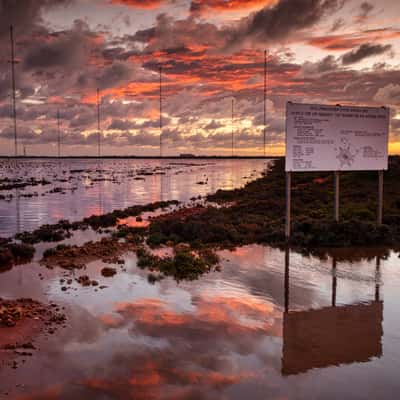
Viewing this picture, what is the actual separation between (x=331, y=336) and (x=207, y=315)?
2.63m

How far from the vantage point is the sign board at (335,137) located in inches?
647

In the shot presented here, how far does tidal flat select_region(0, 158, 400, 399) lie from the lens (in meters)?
6.34

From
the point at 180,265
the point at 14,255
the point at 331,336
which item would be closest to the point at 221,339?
the point at 331,336

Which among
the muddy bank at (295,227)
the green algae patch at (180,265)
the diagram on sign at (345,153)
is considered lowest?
the green algae patch at (180,265)

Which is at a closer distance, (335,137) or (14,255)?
(14,255)

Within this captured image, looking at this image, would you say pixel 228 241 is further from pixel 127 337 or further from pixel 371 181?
pixel 371 181

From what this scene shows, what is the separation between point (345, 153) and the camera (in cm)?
1761

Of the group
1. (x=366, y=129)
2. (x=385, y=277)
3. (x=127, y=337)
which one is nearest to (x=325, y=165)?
(x=366, y=129)

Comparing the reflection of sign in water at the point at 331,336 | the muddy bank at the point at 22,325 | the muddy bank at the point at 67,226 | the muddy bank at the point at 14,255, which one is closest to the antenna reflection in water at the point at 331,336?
the reflection of sign in water at the point at 331,336

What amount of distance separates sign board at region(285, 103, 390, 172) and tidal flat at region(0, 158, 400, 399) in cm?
286

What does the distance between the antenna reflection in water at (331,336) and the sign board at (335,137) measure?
7.92 metres

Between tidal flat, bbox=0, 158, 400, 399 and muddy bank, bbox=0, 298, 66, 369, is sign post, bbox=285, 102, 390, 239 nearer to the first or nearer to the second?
tidal flat, bbox=0, 158, 400, 399

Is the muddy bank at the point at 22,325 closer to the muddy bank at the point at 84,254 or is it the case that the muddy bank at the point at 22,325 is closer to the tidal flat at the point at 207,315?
the tidal flat at the point at 207,315

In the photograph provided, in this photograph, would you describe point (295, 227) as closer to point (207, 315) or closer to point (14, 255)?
point (207, 315)
